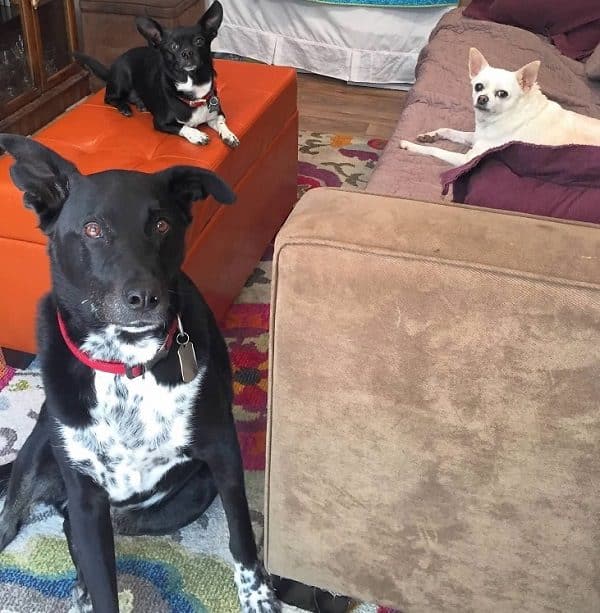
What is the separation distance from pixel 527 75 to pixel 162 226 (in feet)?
5.09

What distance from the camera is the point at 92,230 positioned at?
42.8 inches

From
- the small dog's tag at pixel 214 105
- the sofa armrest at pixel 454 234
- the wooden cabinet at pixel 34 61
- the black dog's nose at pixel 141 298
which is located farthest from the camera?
the wooden cabinet at pixel 34 61

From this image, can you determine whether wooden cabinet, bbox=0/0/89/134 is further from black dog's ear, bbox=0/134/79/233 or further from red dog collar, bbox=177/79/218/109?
black dog's ear, bbox=0/134/79/233

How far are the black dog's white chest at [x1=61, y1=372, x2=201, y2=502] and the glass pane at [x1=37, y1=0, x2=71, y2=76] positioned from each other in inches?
106

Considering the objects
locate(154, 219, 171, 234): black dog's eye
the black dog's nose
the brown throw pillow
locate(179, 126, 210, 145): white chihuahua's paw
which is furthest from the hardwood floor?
the black dog's nose

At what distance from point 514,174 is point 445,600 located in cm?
75

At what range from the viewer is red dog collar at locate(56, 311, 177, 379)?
115cm

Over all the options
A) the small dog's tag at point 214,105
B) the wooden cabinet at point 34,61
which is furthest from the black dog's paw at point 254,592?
the wooden cabinet at point 34,61

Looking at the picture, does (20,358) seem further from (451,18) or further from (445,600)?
(451,18)

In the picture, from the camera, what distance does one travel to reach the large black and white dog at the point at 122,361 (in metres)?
1.09

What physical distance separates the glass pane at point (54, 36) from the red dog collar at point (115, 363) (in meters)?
2.63

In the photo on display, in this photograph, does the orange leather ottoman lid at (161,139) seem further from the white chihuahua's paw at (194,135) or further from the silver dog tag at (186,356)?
the silver dog tag at (186,356)

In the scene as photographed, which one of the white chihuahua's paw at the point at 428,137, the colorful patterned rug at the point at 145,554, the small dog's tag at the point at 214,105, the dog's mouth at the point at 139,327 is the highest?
the dog's mouth at the point at 139,327

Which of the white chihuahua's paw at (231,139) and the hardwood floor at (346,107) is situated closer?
the white chihuahua's paw at (231,139)
